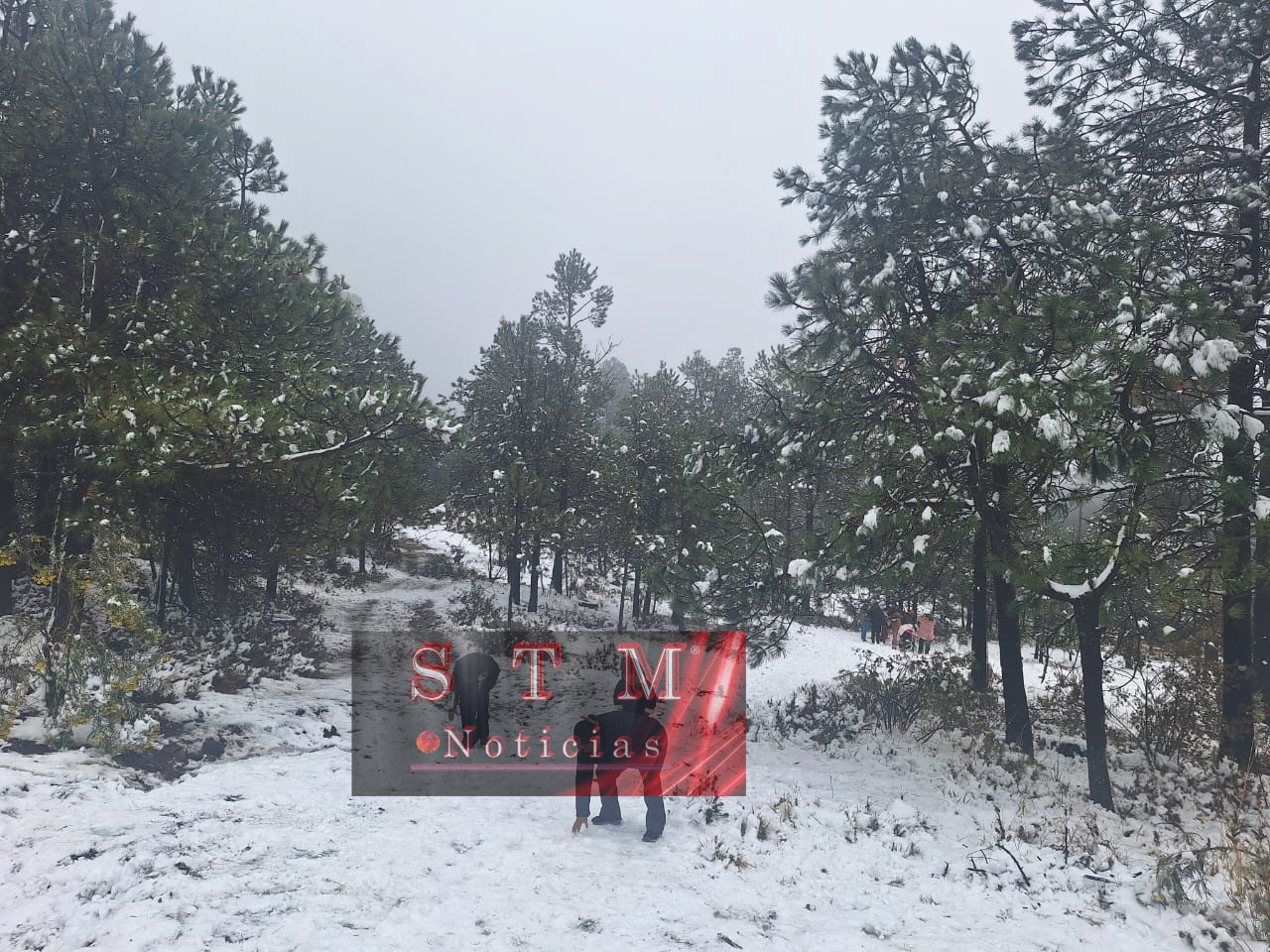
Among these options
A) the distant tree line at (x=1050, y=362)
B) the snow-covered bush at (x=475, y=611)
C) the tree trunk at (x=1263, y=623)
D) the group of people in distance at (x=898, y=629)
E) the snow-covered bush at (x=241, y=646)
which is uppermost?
the distant tree line at (x=1050, y=362)

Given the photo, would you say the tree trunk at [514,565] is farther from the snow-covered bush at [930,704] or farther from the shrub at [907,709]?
the snow-covered bush at [930,704]

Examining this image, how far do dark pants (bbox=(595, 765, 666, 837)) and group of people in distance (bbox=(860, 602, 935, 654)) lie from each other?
1326 centimetres

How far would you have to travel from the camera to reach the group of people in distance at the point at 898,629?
19684 millimetres

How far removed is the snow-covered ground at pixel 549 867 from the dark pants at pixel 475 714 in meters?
1.61

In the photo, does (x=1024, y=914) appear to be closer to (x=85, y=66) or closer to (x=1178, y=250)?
(x=1178, y=250)

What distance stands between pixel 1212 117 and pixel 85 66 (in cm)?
1550

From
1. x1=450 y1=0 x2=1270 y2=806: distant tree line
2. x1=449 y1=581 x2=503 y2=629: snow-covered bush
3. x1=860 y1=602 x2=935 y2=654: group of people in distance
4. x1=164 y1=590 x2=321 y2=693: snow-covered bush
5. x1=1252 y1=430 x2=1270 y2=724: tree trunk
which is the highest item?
x1=450 y1=0 x2=1270 y2=806: distant tree line

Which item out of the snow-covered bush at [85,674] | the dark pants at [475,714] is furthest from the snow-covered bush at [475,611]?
the snow-covered bush at [85,674]

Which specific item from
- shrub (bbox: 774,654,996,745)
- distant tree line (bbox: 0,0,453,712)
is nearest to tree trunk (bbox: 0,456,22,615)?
distant tree line (bbox: 0,0,453,712)

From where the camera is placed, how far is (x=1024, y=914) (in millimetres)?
5055

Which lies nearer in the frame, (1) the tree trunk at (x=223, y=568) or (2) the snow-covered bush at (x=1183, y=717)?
(2) the snow-covered bush at (x=1183, y=717)

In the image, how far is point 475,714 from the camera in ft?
29.2

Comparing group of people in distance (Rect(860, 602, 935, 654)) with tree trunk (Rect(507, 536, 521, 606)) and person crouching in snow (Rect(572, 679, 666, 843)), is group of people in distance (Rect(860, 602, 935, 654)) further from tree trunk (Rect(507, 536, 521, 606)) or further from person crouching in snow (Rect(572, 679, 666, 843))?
person crouching in snow (Rect(572, 679, 666, 843))

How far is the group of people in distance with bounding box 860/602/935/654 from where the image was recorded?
19684mm
